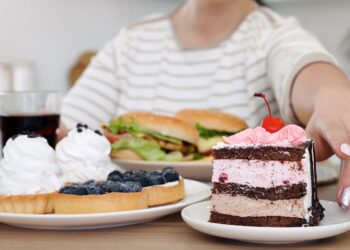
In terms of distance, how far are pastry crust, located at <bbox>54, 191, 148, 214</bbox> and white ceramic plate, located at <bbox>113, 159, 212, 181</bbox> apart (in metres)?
0.41

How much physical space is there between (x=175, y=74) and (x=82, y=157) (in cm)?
123

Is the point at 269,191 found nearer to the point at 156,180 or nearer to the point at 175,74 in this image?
the point at 156,180

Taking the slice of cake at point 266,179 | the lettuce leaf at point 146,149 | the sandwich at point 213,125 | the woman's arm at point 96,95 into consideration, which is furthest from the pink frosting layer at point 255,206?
the woman's arm at point 96,95

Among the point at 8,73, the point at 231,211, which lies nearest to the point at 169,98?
the point at 8,73

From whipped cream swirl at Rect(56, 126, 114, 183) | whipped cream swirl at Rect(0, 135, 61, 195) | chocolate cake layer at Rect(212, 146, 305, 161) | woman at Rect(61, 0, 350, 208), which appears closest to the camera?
chocolate cake layer at Rect(212, 146, 305, 161)

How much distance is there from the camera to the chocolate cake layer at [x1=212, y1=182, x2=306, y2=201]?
886mm

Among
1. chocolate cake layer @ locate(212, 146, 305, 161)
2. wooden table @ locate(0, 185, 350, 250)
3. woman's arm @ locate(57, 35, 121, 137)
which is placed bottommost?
woman's arm @ locate(57, 35, 121, 137)

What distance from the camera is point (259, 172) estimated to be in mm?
899

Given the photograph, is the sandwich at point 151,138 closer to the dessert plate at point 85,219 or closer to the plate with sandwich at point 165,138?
the plate with sandwich at point 165,138

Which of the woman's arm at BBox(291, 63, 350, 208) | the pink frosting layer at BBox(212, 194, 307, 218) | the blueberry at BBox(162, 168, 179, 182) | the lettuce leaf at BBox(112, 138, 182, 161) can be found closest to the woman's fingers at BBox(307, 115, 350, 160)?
the woman's arm at BBox(291, 63, 350, 208)

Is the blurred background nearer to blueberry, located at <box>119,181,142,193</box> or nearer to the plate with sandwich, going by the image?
the plate with sandwich

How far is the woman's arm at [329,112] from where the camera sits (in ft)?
3.10

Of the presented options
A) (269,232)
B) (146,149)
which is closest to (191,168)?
(146,149)

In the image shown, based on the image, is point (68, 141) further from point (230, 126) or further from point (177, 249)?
point (230, 126)
